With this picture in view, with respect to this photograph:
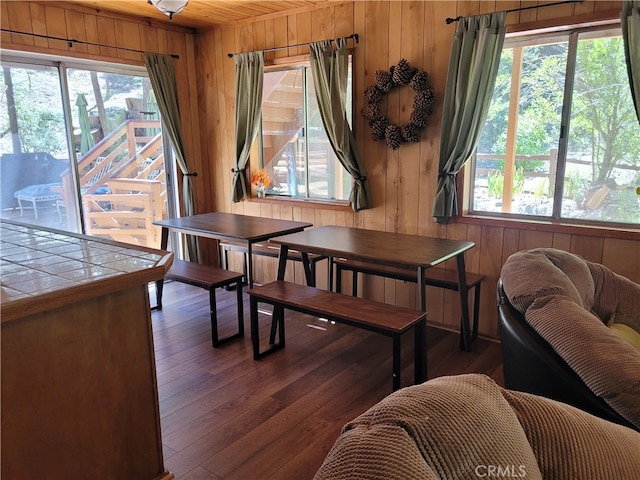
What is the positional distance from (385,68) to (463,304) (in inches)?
71.8

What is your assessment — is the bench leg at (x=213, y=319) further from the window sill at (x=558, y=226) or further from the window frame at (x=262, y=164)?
the window sill at (x=558, y=226)

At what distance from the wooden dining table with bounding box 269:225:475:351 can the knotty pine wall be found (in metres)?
0.37

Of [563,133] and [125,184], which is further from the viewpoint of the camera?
[125,184]

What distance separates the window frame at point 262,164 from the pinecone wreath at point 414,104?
25cm

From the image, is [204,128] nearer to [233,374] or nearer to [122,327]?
[233,374]

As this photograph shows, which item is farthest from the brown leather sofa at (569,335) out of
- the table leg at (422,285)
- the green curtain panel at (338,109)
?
the green curtain panel at (338,109)

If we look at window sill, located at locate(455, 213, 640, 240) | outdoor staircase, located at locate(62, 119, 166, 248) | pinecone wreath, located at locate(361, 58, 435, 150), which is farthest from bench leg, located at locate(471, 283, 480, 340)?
outdoor staircase, located at locate(62, 119, 166, 248)

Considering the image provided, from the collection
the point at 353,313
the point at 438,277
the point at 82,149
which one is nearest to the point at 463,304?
the point at 438,277

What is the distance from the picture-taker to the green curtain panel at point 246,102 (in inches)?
164

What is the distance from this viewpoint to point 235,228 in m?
3.46

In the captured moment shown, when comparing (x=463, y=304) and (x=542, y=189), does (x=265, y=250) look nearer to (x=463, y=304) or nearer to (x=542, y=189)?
(x=463, y=304)

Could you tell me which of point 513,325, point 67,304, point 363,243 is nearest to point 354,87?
point 363,243

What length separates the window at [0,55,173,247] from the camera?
3.60 m

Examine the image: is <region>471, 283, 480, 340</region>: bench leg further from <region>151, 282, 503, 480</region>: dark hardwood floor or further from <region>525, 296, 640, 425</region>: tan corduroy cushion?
<region>525, 296, 640, 425</region>: tan corduroy cushion
